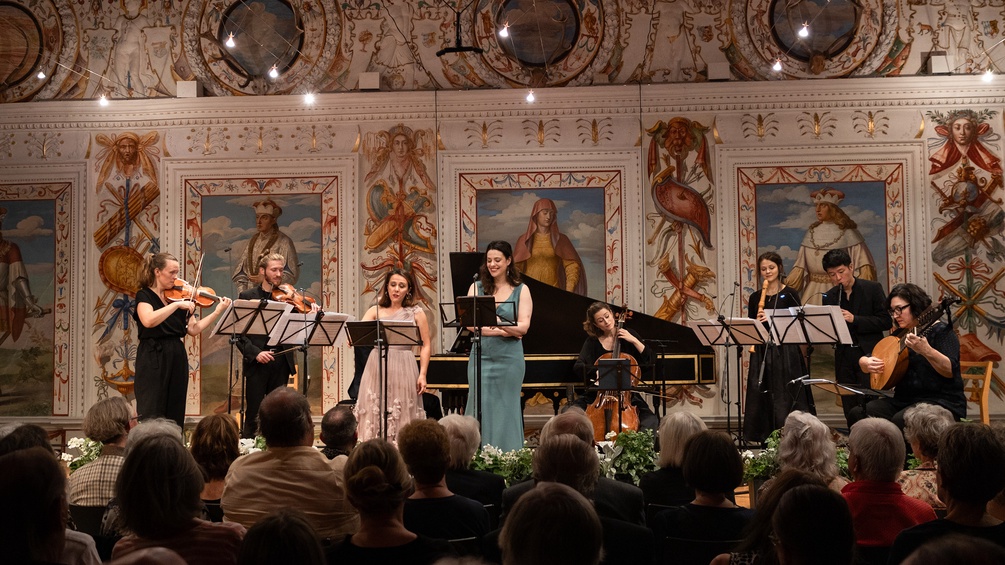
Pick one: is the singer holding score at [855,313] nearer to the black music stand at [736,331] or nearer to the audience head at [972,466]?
the black music stand at [736,331]

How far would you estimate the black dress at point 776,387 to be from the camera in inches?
313

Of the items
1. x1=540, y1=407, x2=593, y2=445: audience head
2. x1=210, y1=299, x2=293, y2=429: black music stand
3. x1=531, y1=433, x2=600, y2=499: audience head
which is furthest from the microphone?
x1=531, y1=433, x2=600, y2=499: audience head

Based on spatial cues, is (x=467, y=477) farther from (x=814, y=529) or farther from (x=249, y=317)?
(x=249, y=317)

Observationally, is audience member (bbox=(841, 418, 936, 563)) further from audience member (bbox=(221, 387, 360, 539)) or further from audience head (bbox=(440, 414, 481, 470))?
audience member (bbox=(221, 387, 360, 539))

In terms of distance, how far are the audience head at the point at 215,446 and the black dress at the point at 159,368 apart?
3.61 m

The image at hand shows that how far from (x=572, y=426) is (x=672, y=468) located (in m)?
0.52

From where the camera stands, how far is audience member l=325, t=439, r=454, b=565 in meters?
2.76

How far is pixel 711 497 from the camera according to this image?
343cm

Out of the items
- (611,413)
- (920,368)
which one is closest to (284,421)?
(611,413)

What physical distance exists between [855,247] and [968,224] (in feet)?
3.99

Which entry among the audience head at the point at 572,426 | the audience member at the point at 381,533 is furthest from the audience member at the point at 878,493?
the audience member at the point at 381,533

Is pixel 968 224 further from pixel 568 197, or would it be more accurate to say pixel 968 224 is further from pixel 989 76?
pixel 568 197

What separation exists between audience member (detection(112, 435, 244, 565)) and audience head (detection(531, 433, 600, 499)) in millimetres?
1234

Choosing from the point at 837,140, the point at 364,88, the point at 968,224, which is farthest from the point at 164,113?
the point at 968,224
